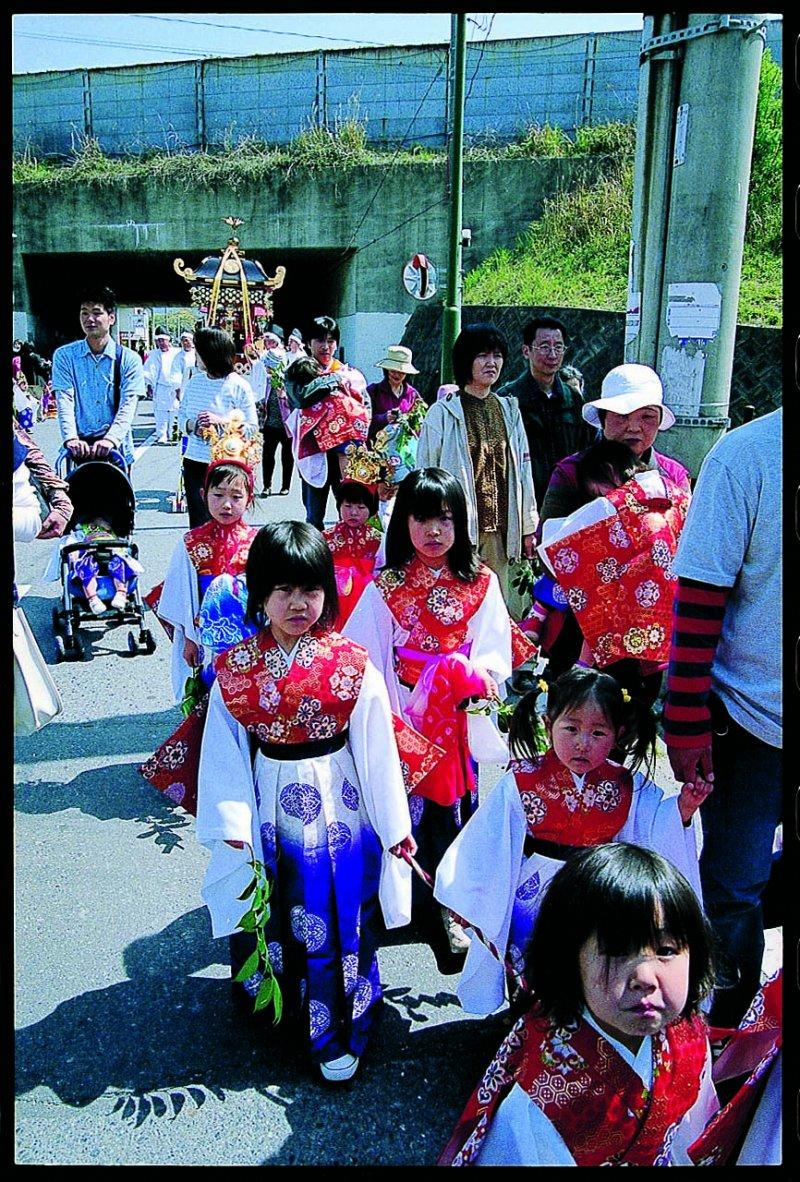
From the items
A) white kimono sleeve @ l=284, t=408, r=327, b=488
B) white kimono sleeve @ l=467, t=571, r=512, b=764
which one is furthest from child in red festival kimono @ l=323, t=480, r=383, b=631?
white kimono sleeve @ l=284, t=408, r=327, b=488

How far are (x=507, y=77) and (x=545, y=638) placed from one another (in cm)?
2075

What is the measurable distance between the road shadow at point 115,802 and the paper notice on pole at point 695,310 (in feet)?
10.1

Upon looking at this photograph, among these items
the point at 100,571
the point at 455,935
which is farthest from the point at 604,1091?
the point at 100,571

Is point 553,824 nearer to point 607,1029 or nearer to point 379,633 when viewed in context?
point 607,1029

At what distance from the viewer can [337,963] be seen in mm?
2764

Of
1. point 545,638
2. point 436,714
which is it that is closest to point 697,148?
point 545,638

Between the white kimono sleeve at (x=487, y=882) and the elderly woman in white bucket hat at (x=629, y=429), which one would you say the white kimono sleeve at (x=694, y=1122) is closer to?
the white kimono sleeve at (x=487, y=882)

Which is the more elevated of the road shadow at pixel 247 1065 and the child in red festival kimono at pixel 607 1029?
the child in red festival kimono at pixel 607 1029

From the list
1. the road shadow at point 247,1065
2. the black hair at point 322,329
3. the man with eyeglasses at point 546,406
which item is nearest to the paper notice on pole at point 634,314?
the man with eyeglasses at point 546,406

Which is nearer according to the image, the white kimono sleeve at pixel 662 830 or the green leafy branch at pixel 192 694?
the white kimono sleeve at pixel 662 830

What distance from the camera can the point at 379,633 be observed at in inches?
139

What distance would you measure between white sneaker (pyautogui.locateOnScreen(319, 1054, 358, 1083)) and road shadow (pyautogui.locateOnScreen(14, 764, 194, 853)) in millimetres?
1478

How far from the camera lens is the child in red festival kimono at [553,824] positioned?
2.55 m

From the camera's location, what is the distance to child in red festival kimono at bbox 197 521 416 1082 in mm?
2723
